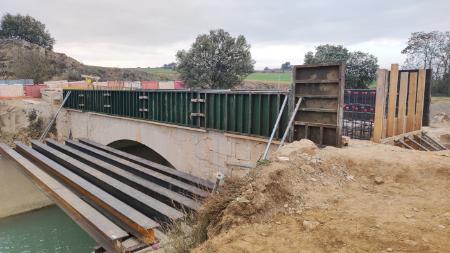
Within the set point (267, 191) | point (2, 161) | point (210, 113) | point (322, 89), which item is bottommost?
point (2, 161)

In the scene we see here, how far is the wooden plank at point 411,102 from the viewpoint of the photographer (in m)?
12.3

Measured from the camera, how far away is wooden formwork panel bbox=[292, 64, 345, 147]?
9.58m

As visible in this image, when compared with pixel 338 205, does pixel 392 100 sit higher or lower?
higher

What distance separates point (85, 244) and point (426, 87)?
17095 millimetres

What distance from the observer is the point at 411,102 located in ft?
41.1

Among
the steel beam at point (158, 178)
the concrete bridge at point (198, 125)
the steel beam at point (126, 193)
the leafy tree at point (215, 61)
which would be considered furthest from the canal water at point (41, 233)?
the leafy tree at point (215, 61)

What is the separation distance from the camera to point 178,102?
1532 centimetres

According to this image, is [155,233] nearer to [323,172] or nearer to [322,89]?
[323,172]

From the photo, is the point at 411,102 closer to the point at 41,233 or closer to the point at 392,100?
the point at 392,100

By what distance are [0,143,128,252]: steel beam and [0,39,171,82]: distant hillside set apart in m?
38.6

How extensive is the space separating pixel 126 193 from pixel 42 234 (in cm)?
944

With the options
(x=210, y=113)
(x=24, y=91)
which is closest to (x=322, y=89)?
(x=210, y=113)

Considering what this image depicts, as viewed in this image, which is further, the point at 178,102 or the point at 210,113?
the point at 178,102

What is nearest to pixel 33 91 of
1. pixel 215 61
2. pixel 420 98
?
pixel 215 61
